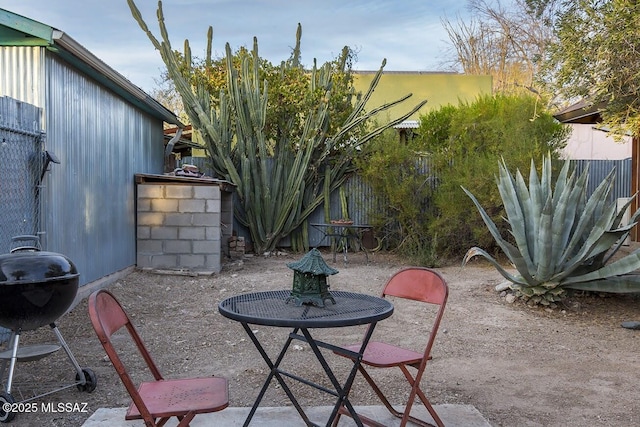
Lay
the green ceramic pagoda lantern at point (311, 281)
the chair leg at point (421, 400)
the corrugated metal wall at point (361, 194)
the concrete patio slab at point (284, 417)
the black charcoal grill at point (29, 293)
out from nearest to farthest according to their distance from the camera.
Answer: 1. the green ceramic pagoda lantern at point (311, 281)
2. the chair leg at point (421, 400)
3. the concrete patio slab at point (284, 417)
4. the black charcoal grill at point (29, 293)
5. the corrugated metal wall at point (361, 194)

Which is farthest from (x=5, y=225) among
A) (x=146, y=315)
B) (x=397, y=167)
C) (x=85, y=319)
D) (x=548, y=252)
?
(x=397, y=167)

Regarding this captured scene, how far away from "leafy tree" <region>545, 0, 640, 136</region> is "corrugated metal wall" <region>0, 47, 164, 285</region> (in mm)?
5575

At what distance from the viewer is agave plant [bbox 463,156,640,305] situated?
6.17 meters

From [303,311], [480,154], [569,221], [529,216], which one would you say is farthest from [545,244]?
[480,154]

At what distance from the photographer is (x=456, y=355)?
514 cm

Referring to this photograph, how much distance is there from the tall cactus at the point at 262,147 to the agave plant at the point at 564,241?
19.1ft

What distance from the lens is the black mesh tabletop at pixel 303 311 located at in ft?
8.30

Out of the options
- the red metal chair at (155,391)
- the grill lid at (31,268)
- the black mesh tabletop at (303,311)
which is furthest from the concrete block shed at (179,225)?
the red metal chair at (155,391)

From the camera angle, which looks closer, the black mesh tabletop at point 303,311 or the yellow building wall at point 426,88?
the black mesh tabletop at point 303,311

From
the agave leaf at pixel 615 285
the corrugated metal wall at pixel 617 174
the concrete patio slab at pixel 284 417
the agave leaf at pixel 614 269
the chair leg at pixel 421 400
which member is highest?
the corrugated metal wall at pixel 617 174

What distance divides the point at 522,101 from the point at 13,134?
356 inches

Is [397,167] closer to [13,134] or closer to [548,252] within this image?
[548,252]

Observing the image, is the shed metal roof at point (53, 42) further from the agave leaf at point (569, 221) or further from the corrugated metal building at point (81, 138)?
the agave leaf at point (569, 221)

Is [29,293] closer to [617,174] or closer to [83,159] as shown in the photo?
[83,159]
